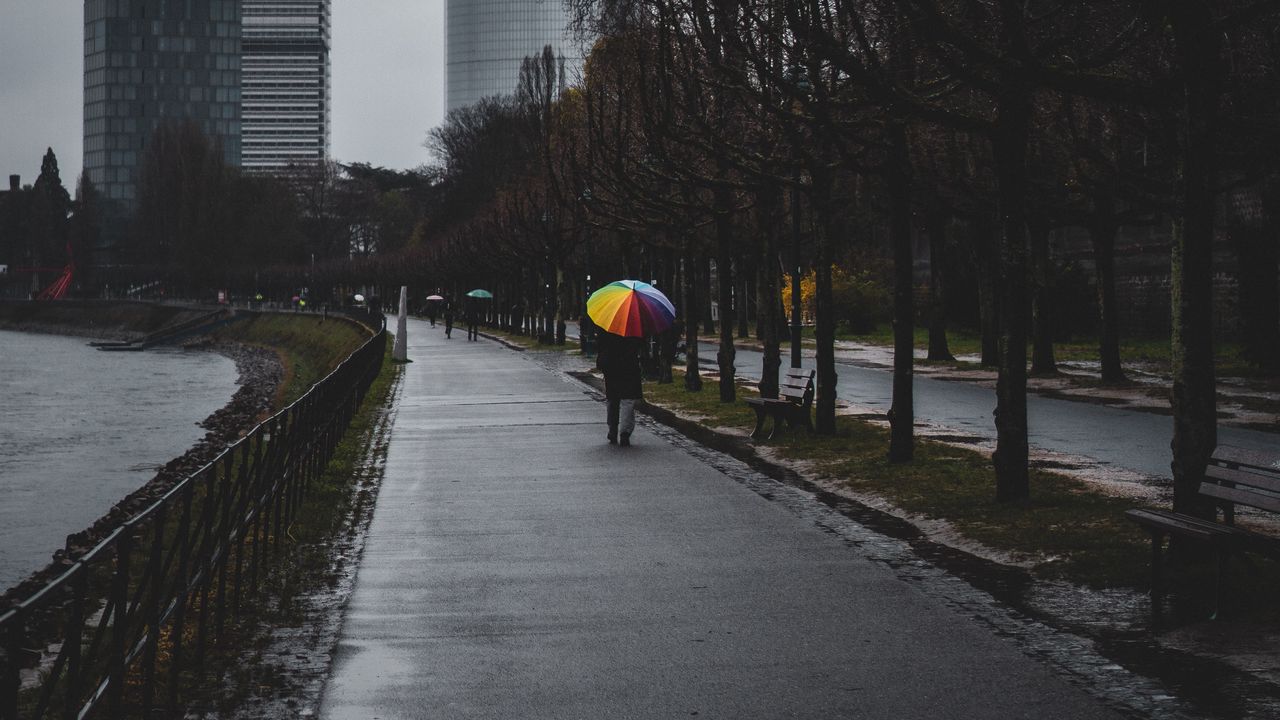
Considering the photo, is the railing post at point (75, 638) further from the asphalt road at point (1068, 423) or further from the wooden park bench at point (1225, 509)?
the asphalt road at point (1068, 423)

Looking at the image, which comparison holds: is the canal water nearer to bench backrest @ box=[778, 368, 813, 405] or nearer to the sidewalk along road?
bench backrest @ box=[778, 368, 813, 405]

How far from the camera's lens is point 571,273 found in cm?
8294

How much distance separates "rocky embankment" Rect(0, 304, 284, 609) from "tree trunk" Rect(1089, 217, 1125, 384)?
17562 mm

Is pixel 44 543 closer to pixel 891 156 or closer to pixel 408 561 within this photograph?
pixel 408 561

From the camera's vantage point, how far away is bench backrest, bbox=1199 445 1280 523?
9062mm

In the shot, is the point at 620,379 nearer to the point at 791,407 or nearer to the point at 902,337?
the point at 791,407

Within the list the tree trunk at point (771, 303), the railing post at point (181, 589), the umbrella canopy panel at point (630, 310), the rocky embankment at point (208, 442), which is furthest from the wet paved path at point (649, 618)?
the tree trunk at point (771, 303)

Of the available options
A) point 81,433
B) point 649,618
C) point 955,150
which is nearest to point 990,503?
point 649,618

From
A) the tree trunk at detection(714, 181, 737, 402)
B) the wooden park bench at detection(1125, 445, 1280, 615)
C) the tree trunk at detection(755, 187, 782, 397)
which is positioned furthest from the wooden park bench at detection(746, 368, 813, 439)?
the wooden park bench at detection(1125, 445, 1280, 615)

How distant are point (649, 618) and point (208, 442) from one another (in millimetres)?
25894

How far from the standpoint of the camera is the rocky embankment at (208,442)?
1667 cm

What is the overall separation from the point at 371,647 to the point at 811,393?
13.2 m

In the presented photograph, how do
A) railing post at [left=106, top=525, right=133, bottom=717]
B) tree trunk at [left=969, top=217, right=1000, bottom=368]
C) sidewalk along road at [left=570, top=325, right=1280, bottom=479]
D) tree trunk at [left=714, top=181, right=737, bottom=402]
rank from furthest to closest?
tree trunk at [left=969, top=217, right=1000, bottom=368], tree trunk at [left=714, top=181, right=737, bottom=402], sidewalk along road at [left=570, top=325, right=1280, bottom=479], railing post at [left=106, top=525, right=133, bottom=717]

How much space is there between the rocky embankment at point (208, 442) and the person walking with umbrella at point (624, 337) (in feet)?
20.6
